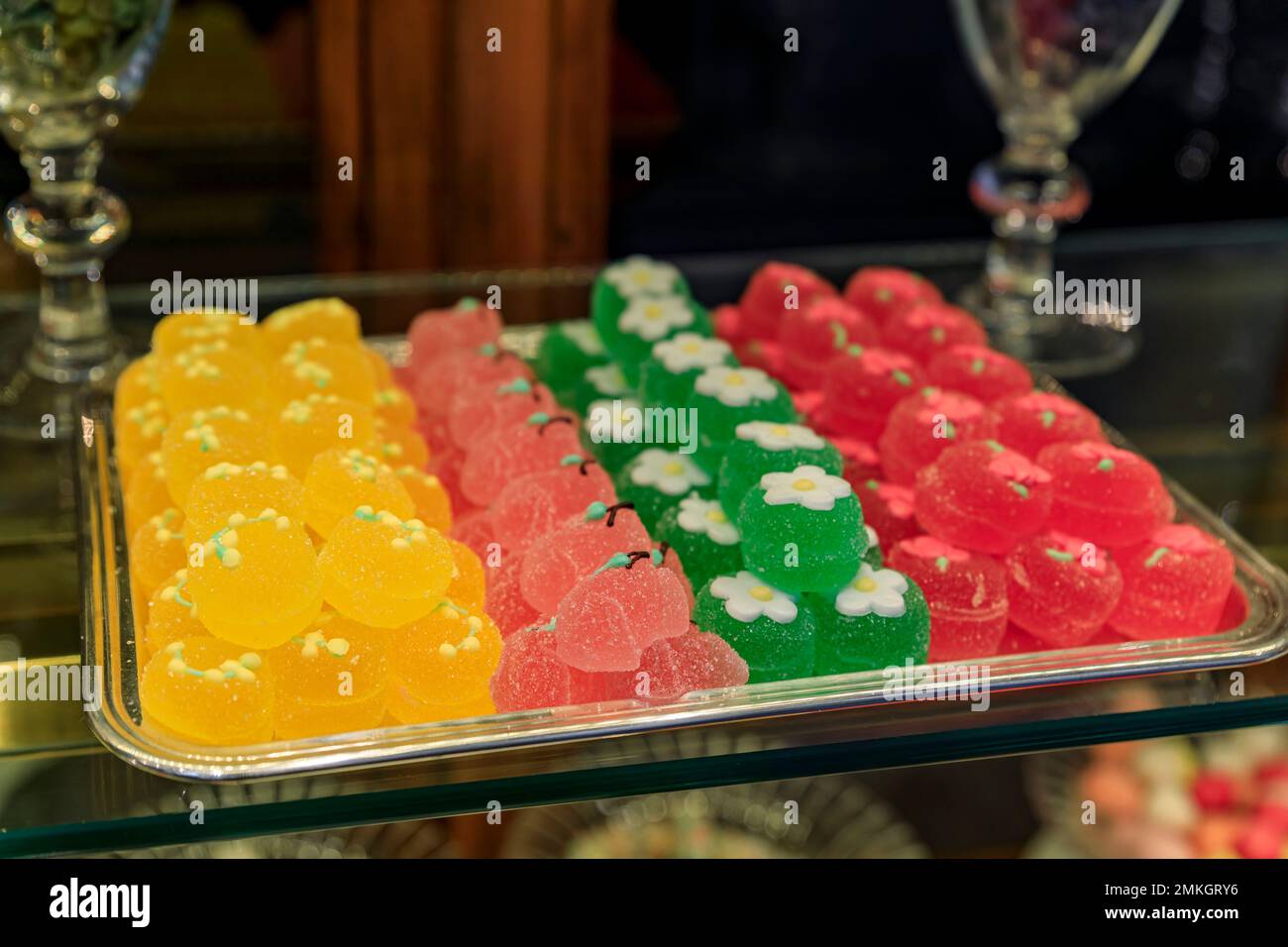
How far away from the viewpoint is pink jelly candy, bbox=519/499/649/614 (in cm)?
85

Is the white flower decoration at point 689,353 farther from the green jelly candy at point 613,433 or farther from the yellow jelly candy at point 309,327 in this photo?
the yellow jelly candy at point 309,327

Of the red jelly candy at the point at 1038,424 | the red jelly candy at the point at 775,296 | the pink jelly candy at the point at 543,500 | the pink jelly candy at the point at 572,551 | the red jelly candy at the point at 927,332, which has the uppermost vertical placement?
the red jelly candy at the point at 775,296

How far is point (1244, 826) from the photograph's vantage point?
4.43 ft

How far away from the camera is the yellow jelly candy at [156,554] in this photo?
87 cm

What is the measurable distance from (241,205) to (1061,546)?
3.38 ft

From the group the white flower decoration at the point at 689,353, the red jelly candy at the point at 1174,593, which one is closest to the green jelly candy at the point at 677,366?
the white flower decoration at the point at 689,353

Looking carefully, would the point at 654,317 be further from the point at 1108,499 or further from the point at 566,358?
the point at 1108,499

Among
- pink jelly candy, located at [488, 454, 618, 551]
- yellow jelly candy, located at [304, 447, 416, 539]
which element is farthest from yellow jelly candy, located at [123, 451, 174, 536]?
pink jelly candy, located at [488, 454, 618, 551]

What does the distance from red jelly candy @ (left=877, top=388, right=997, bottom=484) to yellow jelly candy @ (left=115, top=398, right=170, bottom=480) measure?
0.51 m

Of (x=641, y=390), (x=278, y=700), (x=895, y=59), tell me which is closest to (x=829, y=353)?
(x=641, y=390)

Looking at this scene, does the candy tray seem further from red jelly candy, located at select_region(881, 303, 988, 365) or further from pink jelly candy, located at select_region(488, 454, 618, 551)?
red jelly candy, located at select_region(881, 303, 988, 365)

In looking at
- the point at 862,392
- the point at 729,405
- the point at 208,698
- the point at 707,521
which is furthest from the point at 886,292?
the point at 208,698

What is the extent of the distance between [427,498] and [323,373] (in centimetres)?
15

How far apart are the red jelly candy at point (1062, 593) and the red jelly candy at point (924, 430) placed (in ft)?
0.43
